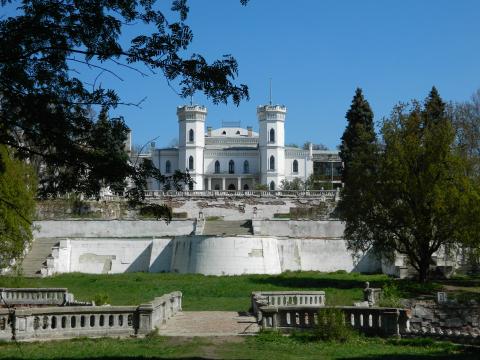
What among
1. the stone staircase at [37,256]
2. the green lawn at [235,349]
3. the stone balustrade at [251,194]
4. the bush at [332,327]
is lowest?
the green lawn at [235,349]

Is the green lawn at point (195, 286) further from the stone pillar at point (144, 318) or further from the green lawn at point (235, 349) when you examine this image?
the green lawn at point (235, 349)

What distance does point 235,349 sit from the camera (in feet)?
45.2

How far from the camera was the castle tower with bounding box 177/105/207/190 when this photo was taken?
305ft

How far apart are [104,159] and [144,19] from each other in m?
2.01

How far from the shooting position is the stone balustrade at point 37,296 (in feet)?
74.1

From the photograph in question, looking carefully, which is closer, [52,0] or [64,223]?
[52,0]

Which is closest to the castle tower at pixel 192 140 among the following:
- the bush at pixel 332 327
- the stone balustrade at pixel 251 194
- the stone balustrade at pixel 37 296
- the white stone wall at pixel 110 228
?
the stone balustrade at pixel 251 194

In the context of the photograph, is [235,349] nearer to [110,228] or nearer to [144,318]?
[144,318]

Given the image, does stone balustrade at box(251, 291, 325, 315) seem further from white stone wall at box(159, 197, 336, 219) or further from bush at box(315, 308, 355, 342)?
white stone wall at box(159, 197, 336, 219)

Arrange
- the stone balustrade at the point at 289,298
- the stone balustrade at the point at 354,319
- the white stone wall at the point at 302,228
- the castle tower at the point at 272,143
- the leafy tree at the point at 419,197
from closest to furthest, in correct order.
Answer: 1. the stone balustrade at the point at 354,319
2. the stone balustrade at the point at 289,298
3. the leafy tree at the point at 419,197
4. the white stone wall at the point at 302,228
5. the castle tower at the point at 272,143

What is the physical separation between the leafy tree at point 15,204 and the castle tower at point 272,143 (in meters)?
58.9

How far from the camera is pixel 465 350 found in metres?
14.2

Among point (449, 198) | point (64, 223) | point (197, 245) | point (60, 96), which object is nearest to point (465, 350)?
point (60, 96)

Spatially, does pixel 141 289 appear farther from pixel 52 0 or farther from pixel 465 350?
pixel 52 0
